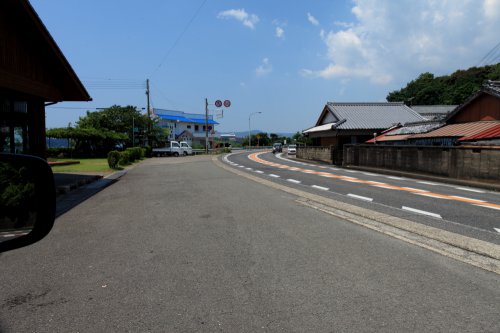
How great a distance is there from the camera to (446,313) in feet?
10.7

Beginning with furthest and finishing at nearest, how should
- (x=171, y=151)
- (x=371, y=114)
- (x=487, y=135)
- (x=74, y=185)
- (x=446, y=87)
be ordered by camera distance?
(x=446, y=87) < (x=171, y=151) < (x=371, y=114) < (x=487, y=135) < (x=74, y=185)

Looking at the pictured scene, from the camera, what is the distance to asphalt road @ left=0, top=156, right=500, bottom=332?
3150mm

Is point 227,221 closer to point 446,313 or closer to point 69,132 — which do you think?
point 446,313

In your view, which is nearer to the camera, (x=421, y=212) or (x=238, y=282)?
(x=238, y=282)

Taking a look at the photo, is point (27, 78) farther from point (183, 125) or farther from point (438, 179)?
point (183, 125)

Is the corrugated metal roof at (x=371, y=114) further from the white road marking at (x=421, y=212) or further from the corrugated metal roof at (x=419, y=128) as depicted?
the white road marking at (x=421, y=212)

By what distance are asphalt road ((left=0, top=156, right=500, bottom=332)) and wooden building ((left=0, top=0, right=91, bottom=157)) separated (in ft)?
21.6

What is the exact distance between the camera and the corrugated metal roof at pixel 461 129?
61.4 feet

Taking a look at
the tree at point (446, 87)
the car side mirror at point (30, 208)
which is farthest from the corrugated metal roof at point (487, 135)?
the tree at point (446, 87)

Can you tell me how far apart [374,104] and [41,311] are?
130ft

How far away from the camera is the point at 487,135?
1706cm

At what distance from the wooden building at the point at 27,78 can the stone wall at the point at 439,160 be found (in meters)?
15.5

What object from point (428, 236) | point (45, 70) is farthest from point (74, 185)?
point (428, 236)

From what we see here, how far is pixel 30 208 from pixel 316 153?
31319mm
